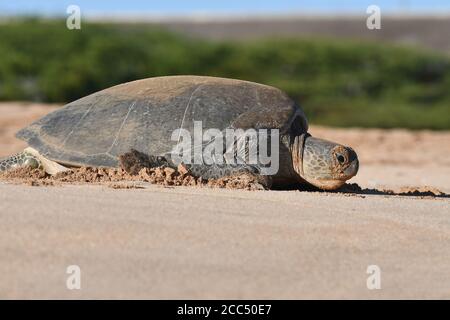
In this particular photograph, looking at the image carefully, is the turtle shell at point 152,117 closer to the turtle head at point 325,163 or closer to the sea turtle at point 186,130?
the sea turtle at point 186,130

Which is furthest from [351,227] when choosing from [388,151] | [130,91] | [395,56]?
[395,56]

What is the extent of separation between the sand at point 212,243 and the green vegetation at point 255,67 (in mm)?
13100

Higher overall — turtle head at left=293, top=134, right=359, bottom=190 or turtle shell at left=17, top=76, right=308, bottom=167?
turtle shell at left=17, top=76, right=308, bottom=167

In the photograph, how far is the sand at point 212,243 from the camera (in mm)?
3656

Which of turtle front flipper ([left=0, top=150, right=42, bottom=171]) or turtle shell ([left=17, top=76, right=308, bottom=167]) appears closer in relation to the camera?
turtle shell ([left=17, top=76, right=308, bottom=167])

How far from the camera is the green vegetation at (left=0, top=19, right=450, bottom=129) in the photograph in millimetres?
18953

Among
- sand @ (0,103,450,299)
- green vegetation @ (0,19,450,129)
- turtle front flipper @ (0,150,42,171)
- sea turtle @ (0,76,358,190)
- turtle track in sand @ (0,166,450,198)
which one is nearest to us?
sand @ (0,103,450,299)

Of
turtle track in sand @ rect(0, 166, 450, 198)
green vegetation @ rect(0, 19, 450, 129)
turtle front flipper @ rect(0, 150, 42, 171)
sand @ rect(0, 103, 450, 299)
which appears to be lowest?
green vegetation @ rect(0, 19, 450, 129)

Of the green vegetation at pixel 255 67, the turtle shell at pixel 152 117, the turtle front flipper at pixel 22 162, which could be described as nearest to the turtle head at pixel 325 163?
the turtle shell at pixel 152 117

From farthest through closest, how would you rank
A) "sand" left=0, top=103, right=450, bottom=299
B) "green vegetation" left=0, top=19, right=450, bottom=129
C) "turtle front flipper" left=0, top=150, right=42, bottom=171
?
"green vegetation" left=0, top=19, right=450, bottom=129 < "turtle front flipper" left=0, top=150, right=42, bottom=171 < "sand" left=0, top=103, right=450, bottom=299

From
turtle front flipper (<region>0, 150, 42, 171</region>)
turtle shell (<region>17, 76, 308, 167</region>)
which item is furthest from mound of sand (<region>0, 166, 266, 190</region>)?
turtle front flipper (<region>0, 150, 42, 171</region>)

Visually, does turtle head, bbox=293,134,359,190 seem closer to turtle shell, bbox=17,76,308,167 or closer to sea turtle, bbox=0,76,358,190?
sea turtle, bbox=0,76,358,190
